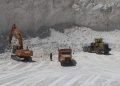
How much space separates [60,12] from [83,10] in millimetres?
3695

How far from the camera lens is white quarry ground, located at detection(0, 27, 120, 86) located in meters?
25.1

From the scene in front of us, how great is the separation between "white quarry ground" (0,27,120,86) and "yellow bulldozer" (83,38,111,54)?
89cm

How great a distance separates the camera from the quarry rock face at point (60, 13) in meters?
46.5

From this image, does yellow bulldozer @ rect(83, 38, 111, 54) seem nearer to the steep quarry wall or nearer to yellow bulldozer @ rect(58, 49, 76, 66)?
→ yellow bulldozer @ rect(58, 49, 76, 66)

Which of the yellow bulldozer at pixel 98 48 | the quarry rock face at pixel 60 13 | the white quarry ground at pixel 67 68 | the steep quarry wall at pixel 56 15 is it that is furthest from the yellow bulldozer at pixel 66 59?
the quarry rock face at pixel 60 13

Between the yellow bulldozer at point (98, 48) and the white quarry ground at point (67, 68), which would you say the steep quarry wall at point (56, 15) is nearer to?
the white quarry ground at point (67, 68)

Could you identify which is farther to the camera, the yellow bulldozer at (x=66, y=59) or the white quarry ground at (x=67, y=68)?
the yellow bulldozer at (x=66, y=59)

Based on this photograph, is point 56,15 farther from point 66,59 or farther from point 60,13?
point 66,59

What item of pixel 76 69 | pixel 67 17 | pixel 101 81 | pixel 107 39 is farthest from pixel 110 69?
pixel 67 17

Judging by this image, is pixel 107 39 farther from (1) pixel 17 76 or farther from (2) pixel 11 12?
(1) pixel 17 76

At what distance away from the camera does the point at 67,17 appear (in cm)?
4931

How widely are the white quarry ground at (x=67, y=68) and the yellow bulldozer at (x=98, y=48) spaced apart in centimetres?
89

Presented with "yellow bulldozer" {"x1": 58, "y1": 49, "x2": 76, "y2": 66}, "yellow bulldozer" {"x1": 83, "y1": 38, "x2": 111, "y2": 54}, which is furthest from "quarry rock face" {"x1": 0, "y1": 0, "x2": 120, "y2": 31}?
"yellow bulldozer" {"x1": 58, "y1": 49, "x2": 76, "y2": 66}

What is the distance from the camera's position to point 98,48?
131ft
